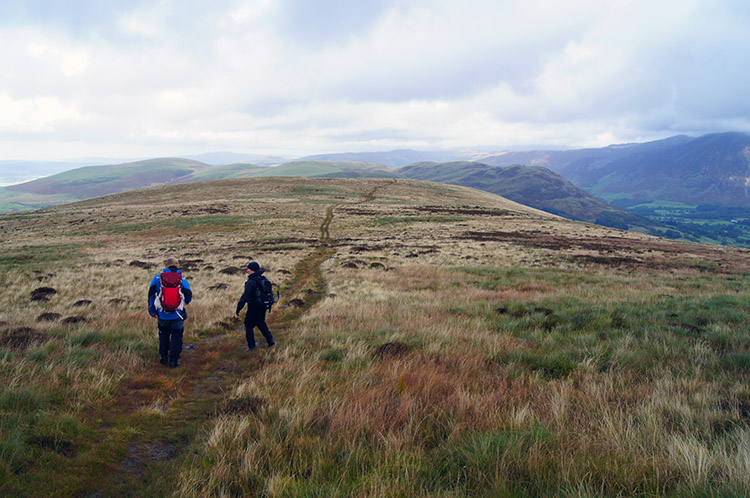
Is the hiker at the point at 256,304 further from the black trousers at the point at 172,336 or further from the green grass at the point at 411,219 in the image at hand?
the green grass at the point at 411,219

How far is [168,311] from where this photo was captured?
7469mm

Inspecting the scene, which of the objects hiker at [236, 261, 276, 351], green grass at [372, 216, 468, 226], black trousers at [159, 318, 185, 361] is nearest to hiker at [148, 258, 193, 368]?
black trousers at [159, 318, 185, 361]

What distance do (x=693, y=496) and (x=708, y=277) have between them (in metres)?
23.5

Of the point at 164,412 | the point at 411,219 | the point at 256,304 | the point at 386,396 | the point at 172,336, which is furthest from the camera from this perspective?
the point at 411,219

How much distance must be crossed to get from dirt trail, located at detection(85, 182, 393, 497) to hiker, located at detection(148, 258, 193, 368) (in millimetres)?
384

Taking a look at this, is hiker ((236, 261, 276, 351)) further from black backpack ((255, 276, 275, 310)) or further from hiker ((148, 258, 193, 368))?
hiker ((148, 258, 193, 368))

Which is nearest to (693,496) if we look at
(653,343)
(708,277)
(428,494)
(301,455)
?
(428,494)

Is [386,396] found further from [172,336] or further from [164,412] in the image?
[172,336]

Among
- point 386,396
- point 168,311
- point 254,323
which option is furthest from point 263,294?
point 386,396

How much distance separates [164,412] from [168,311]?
2765mm

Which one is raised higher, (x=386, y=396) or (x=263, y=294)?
(x=263, y=294)

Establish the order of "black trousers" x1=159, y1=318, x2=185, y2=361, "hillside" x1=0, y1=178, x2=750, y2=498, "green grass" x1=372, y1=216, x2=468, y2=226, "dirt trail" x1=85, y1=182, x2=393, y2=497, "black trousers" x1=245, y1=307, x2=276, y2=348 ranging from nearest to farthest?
1. "hillside" x1=0, y1=178, x2=750, y2=498
2. "dirt trail" x1=85, y1=182, x2=393, y2=497
3. "black trousers" x1=159, y1=318, x2=185, y2=361
4. "black trousers" x1=245, y1=307, x2=276, y2=348
5. "green grass" x1=372, y1=216, x2=468, y2=226

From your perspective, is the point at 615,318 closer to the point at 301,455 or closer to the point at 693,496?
the point at 693,496

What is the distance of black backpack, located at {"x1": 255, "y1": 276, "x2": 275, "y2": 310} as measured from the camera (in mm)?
8383
